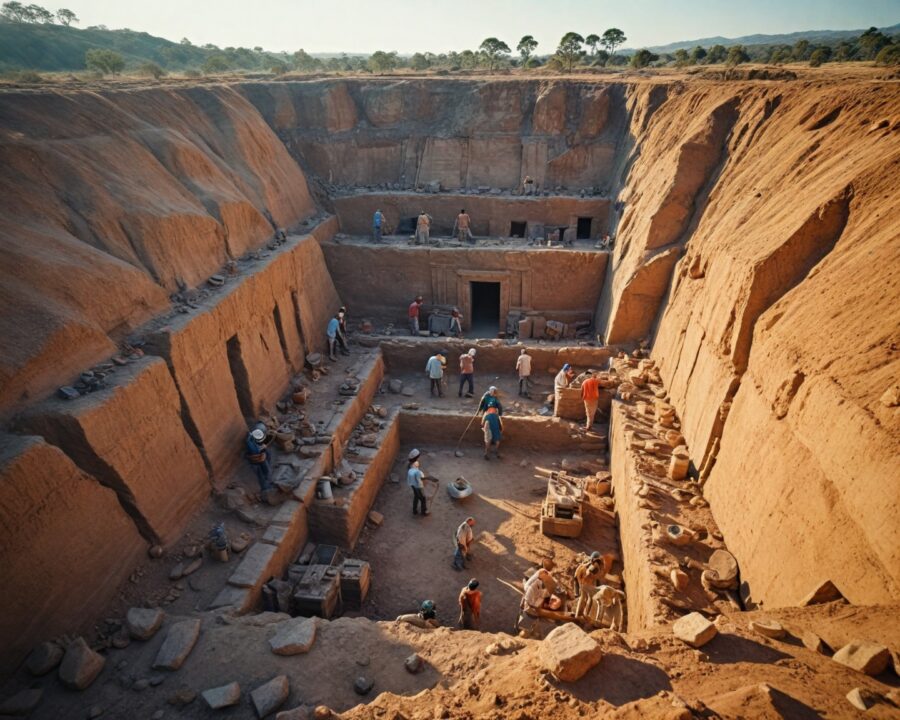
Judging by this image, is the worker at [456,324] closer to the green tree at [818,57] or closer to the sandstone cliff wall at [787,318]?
the sandstone cliff wall at [787,318]

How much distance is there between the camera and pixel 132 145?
36.3 ft

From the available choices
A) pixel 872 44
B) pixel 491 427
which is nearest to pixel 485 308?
pixel 491 427

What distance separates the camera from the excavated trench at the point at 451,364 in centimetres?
599

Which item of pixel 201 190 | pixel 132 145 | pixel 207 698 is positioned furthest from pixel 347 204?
pixel 207 698

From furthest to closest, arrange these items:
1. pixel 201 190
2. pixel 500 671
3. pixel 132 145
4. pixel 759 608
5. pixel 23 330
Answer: pixel 201 190 → pixel 132 145 → pixel 23 330 → pixel 759 608 → pixel 500 671

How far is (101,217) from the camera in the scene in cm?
926

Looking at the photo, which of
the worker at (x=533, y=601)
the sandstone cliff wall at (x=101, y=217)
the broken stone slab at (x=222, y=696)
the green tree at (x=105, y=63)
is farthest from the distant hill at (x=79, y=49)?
the worker at (x=533, y=601)

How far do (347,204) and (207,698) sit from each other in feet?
49.1

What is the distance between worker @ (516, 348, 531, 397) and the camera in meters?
12.4

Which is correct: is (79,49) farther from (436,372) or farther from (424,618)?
(424,618)

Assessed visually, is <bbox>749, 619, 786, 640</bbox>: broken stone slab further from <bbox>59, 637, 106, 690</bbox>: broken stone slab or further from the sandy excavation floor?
<bbox>59, 637, 106, 690</bbox>: broken stone slab

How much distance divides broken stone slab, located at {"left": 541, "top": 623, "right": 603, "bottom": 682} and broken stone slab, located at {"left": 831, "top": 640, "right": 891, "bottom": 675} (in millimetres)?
→ 1989

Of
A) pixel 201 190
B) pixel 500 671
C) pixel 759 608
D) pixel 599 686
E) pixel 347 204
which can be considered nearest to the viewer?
pixel 599 686

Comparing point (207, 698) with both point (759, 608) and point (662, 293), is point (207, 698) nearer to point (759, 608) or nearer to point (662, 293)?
point (759, 608)
